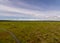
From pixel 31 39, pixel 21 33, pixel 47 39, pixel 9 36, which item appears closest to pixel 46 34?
pixel 47 39

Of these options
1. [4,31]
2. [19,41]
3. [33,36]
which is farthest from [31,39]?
[4,31]

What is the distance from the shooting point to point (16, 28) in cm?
1780

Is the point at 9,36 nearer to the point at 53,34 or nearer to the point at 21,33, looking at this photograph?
the point at 21,33

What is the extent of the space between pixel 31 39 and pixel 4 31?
395 centimetres

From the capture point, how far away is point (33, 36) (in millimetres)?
16141

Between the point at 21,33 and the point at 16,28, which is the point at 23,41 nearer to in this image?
the point at 21,33

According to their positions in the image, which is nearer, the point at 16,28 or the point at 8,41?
the point at 8,41

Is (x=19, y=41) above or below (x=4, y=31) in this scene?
below

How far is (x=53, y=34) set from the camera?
16.9 meters

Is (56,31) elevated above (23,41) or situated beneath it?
elevated above

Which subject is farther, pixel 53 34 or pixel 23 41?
pixel 53 34

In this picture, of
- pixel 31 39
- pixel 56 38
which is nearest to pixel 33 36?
pixel 31 39

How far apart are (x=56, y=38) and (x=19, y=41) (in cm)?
476

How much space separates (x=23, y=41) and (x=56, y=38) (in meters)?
4.27
